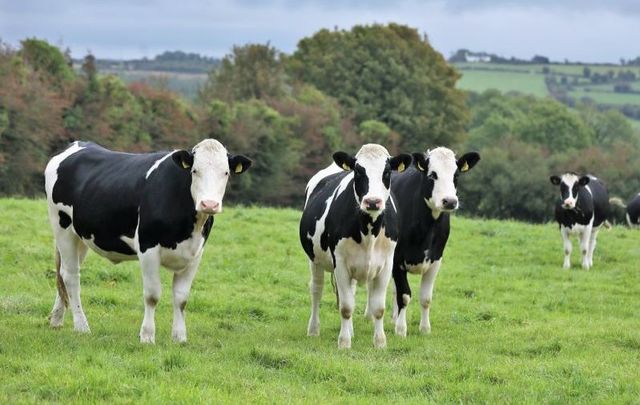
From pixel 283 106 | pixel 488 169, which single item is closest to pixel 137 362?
pixel 283 106

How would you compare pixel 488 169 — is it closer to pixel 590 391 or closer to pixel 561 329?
pixel 561 329

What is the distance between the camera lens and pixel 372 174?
1118cm

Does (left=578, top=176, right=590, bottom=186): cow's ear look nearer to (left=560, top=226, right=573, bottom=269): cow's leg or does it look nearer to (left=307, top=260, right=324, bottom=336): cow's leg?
(left=560, top=226, right=573, bottom=269): cow's leg

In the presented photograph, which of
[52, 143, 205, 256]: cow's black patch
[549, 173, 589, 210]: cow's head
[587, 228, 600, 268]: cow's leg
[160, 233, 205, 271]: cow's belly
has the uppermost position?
[52, 143, 205, 256]: cow's black patch

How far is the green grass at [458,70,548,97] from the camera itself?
172 meters

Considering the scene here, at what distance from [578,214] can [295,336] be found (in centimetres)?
1108

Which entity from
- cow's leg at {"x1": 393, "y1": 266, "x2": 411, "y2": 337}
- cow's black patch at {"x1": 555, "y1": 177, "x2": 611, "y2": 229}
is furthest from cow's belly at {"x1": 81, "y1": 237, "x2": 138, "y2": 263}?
cow's black patch at {"x1": 555, "y1": 177, "x2": 611, "y2": 229}

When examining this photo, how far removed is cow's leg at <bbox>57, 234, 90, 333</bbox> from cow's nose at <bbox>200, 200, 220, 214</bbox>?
2.43 meters

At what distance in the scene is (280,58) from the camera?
2958 inches

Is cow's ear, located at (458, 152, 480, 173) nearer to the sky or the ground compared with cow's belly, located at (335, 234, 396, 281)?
nearer to the sky

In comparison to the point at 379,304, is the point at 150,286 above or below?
above

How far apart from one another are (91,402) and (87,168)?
458cm

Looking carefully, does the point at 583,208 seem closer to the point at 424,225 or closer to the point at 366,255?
the point at 424,225

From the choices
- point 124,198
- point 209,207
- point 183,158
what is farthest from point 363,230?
point 124,198
